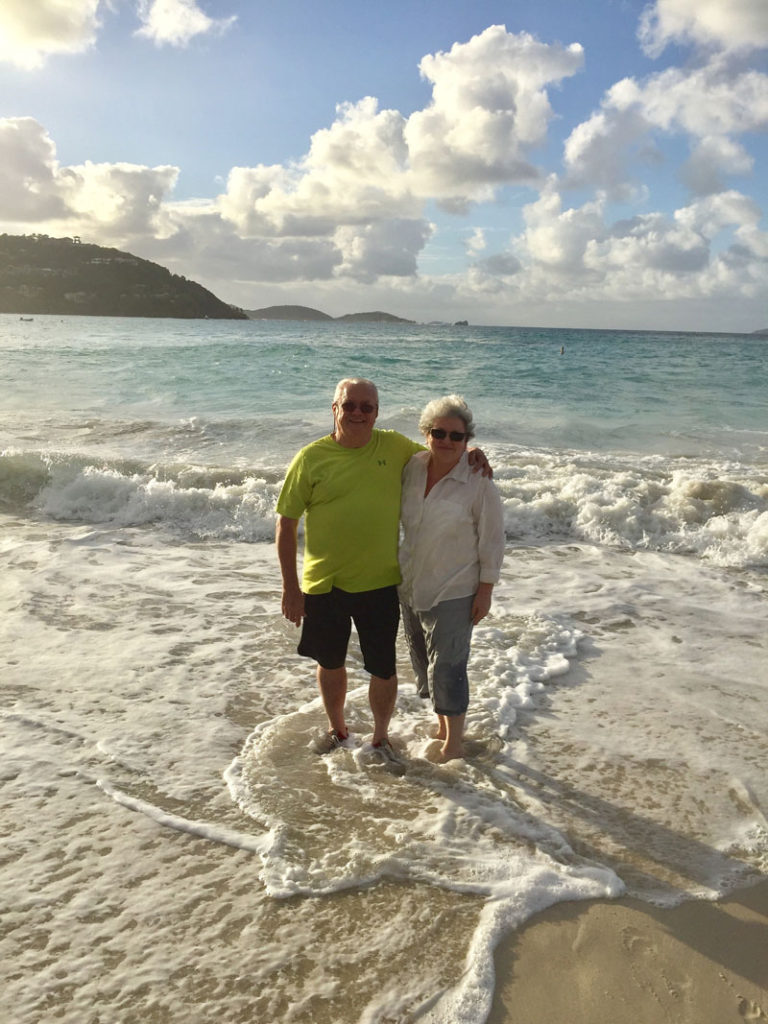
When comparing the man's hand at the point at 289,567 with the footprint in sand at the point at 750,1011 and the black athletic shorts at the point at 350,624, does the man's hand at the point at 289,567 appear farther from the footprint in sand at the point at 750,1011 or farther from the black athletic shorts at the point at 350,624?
the footprint in sand at the point at 750,1011

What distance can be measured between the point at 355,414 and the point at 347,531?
59cm

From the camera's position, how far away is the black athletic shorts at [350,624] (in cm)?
380

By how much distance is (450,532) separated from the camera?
3.67 m

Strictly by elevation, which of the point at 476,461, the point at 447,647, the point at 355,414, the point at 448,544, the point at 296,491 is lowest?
the point at 447,647

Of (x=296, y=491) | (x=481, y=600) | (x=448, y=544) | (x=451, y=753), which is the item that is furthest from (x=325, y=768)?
(x=296, y=491)

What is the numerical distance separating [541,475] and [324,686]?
863cm

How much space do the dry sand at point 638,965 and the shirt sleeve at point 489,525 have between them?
155cm

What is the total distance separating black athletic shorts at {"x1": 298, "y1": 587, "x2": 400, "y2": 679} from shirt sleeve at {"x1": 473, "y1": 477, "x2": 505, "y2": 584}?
55 cm

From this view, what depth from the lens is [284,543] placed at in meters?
3.68

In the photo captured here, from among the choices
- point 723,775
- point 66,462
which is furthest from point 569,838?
point 66,462

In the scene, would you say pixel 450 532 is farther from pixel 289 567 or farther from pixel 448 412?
pixel 289 567

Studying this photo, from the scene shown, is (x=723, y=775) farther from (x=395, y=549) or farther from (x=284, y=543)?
(x=284, y=543)

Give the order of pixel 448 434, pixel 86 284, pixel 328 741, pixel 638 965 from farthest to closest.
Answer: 1. pixel 86 284
2. pixel 328 741
3. pixel 448 434
4. pixel 638 965

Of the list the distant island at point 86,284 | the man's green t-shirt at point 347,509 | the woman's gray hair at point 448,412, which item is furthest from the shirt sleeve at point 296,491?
the distant island at point 86,284
